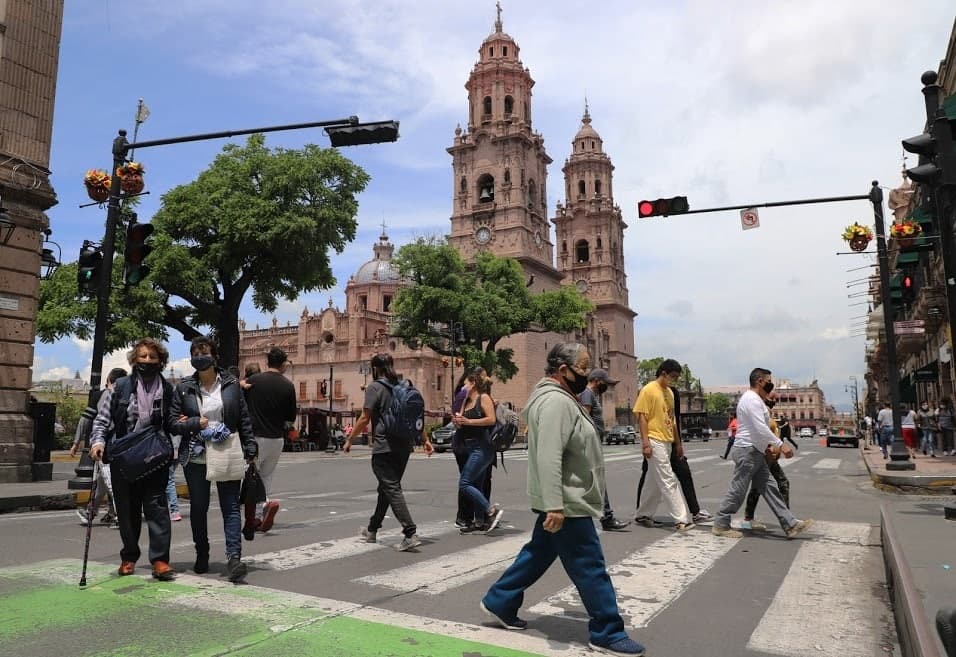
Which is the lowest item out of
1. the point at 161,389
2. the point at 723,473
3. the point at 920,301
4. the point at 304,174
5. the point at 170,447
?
the point at 723,473

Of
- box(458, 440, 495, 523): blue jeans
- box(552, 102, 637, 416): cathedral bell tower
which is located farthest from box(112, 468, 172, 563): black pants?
box(552, 102, 637, 416): cathedral bell tower

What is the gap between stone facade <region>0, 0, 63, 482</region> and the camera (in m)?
13.3

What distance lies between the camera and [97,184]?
12.9 metres

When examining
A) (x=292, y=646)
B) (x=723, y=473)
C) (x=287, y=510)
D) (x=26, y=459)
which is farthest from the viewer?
(x=723, y=473)

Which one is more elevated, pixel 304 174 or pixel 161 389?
pixel 304 174

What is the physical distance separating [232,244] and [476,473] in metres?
19.7

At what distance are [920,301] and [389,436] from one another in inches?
868

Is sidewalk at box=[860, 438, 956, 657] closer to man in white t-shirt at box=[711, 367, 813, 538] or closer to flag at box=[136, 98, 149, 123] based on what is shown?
man in white t-shirt at box=[711, 367, 813, 538]

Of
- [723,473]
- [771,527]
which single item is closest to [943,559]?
[771,527]

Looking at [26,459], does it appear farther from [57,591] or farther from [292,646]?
[292,646]

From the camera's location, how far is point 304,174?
24766mm

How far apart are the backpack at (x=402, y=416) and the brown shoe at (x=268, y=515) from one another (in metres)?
1.61

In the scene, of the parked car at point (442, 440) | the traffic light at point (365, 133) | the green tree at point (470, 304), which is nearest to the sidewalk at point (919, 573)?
the traffic light at point (365, 133)

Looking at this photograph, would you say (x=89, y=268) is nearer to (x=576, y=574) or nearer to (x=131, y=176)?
(x=131, y=176)
